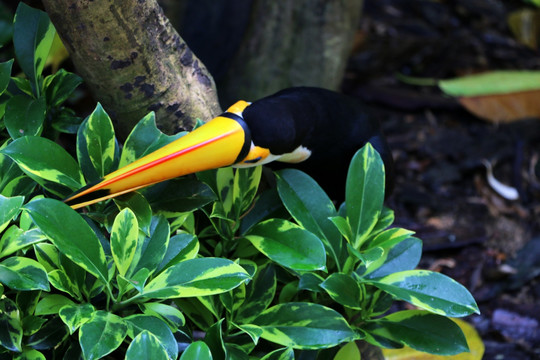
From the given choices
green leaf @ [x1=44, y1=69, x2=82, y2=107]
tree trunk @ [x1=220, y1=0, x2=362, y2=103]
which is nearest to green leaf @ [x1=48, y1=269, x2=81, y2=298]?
green leaf @ [x1=44, y1=69, x2=82, y2=107]

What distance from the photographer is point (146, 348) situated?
3.01 ft

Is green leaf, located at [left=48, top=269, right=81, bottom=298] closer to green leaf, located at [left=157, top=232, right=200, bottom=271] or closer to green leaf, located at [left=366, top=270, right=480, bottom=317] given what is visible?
green leaf, located at [left=157, top=232, right=200, bottom=271]

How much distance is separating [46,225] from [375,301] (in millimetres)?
608

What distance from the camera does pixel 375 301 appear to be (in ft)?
4.05

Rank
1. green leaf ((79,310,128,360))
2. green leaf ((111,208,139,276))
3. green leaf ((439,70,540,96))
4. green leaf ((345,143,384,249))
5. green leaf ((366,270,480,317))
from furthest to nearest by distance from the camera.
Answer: green leaf ((439,70,540,96))
green leaf ((345,143,384,249))
green leaf ((366,270,480,317))
green leaf ((111,208,139,276))
green leaf ((79,310,128,360))

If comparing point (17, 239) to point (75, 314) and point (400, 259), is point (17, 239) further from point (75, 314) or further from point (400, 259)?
point (400, 259)

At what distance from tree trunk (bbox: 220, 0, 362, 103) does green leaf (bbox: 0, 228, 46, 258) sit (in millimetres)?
1846

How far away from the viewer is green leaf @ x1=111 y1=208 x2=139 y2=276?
1.00 m

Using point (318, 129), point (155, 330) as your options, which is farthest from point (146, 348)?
point (318, 129)

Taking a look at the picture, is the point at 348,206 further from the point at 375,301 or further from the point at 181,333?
the point at 181,333

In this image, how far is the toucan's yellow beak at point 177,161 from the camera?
1.07 metres

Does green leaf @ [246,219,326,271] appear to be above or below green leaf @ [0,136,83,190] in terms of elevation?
below

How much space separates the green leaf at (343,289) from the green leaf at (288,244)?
4 cm

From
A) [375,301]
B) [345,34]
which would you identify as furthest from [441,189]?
[375,301]
